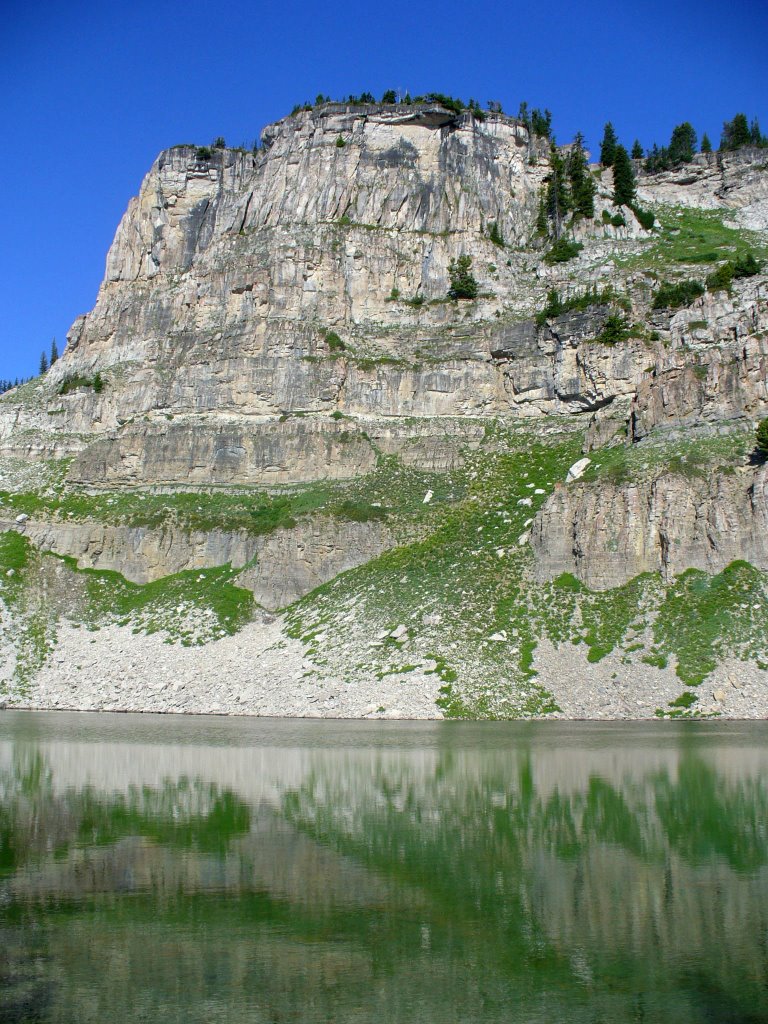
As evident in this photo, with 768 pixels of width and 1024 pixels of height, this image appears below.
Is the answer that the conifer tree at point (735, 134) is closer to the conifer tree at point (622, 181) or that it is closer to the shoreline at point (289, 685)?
the conifer tree at point (622, 181)

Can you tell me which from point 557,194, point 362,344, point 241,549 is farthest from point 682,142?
point 241,549

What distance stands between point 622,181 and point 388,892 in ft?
386

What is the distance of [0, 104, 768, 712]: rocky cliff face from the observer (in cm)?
7500

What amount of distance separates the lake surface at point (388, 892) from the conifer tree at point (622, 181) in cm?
9648

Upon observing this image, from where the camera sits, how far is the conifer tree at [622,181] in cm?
12000

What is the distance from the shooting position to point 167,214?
387 feet

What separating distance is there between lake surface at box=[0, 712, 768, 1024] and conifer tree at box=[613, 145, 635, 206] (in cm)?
→ 9648

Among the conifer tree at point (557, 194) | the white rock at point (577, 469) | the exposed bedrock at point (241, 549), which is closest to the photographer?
the white rock at point (577, 469)

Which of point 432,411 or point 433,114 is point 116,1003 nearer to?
point 432,411

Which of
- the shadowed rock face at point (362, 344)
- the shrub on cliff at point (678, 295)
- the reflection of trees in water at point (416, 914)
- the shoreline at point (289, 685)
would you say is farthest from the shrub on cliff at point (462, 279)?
the reflection of trees in water at point (416, 914)

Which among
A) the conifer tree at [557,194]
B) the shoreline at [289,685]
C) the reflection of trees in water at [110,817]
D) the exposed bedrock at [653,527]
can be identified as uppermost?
the conifer tree at [557,194]

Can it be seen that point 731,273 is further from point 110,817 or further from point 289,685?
point 110,817

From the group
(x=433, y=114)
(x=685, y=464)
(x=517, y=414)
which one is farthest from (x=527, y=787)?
(x=433, y=114)

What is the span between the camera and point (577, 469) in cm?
8225
